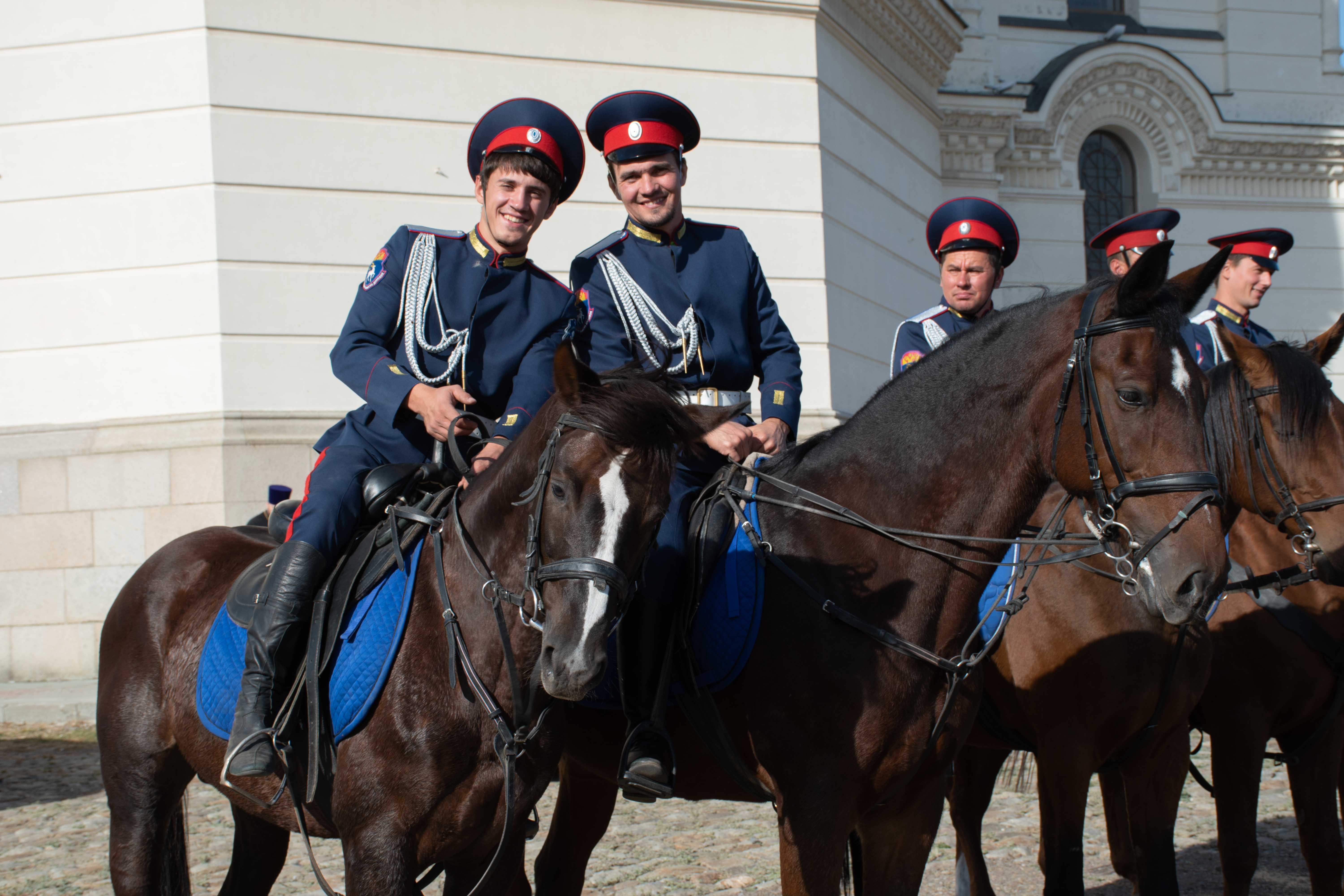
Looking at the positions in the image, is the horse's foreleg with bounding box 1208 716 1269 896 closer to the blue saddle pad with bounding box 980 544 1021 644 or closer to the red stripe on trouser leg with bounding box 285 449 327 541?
the blue saddle pad with bounding box 980 544 1021 644

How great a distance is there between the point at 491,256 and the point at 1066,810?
2.67 metres

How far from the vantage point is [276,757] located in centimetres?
319

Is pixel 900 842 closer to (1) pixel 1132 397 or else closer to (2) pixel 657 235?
(1) pixel 1132 397

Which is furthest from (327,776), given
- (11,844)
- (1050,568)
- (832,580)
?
(11,844)

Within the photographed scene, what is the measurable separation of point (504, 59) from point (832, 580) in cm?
808

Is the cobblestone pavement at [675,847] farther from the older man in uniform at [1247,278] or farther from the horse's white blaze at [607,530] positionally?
the horse's white blaze at [607,530]

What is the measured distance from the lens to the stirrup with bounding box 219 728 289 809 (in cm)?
313

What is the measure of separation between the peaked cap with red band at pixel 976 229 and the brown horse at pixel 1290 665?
1.05 metres

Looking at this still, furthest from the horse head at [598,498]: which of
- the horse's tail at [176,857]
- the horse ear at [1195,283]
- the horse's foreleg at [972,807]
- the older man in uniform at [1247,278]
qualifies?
the older man in uniform at [1247,278]

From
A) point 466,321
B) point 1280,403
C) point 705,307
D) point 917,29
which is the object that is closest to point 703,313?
point 705,307

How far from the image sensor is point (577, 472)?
270 cm

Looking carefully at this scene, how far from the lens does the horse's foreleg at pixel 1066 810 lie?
3.98 metres

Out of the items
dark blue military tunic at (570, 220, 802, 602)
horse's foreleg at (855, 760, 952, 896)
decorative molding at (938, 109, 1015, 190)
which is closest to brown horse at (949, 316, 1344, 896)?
horse's foreleg at (855, 760, 952, 896)

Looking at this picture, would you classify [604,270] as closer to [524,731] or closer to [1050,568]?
[524,731]
